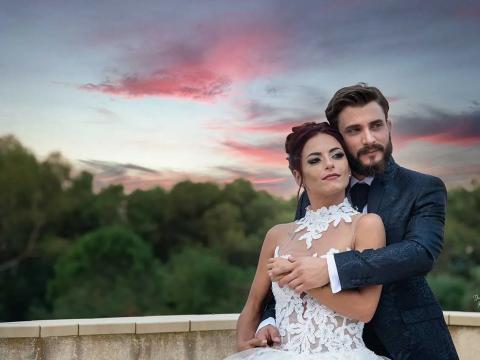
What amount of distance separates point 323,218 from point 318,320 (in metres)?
0.31

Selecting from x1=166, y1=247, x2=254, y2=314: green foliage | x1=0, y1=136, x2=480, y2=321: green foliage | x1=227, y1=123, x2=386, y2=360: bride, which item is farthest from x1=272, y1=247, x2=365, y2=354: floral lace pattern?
x1=0, y1=136, x2=480, y2=321: green foliage

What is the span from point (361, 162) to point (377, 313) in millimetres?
469

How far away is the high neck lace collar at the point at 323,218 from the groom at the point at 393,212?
0.34 ft

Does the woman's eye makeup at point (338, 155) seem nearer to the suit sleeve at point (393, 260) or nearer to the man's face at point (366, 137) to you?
the man's face at point (366, 137)

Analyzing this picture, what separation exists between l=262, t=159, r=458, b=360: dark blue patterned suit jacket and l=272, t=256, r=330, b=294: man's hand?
0.23 metres

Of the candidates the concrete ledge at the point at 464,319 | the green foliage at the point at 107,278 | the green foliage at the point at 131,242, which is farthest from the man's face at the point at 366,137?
the green foliage at the point at 107,278

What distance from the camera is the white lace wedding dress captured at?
217 cm

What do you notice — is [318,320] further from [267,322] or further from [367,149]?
[367,149]

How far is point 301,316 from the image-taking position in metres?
2.22

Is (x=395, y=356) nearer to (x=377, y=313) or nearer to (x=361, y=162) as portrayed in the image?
(x=377, y=313)

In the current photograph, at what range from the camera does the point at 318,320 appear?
7.18 ft

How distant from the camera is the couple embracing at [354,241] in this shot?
210cm

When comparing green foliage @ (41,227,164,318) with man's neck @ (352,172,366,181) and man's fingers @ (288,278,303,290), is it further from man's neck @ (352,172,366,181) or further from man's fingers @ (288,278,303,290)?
man's fingers @ (288,278,303,290)

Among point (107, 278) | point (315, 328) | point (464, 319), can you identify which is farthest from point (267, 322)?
point (107, 278)
